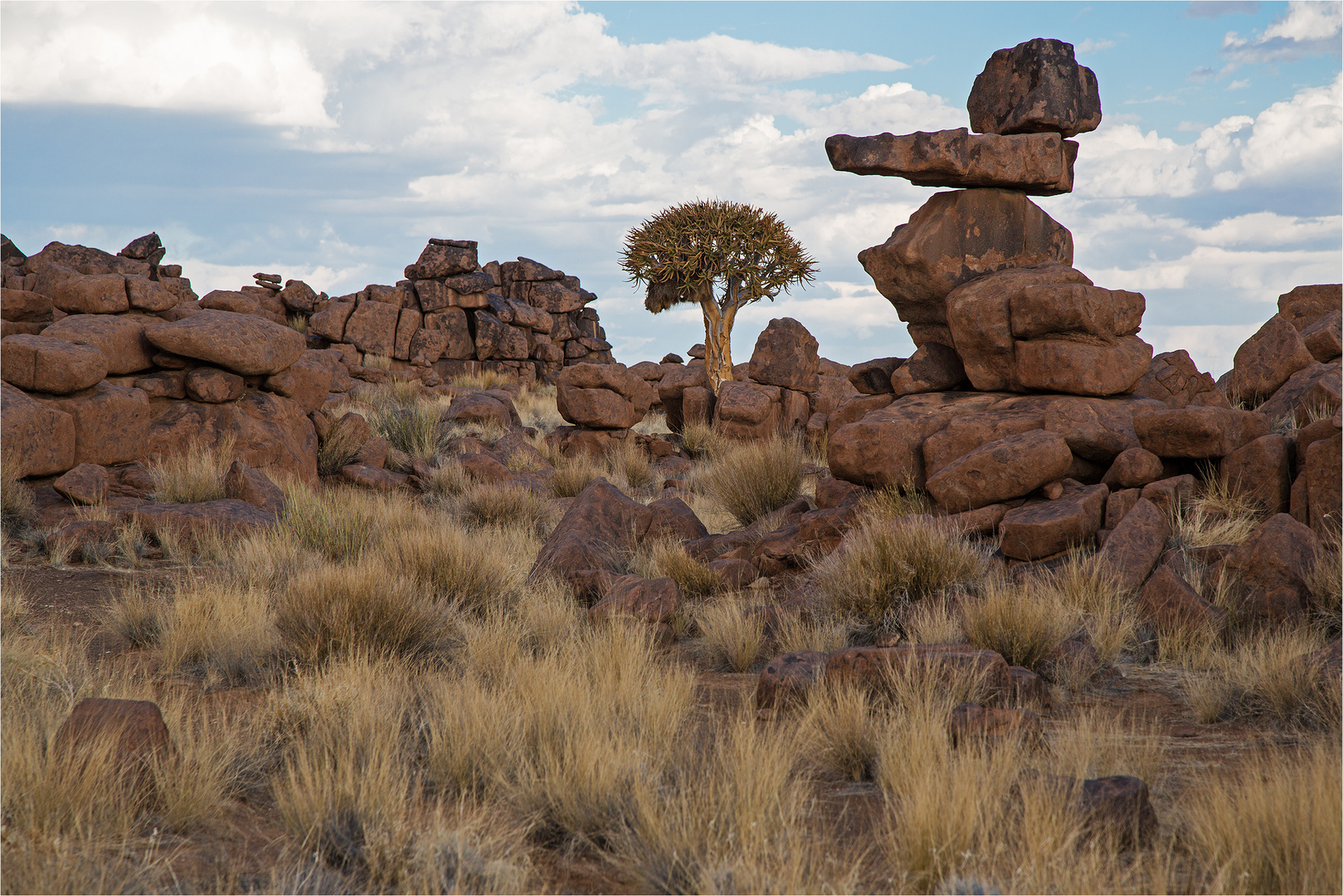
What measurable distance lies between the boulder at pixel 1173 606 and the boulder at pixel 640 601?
327 centimetres

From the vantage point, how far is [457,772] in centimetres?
→ 410

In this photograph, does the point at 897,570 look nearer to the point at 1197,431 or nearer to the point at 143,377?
the point at 1197,431

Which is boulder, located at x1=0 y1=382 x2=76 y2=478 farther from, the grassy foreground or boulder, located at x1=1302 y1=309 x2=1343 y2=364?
boulder, located at x1=1302 y1=309 x2=1343 y2=364

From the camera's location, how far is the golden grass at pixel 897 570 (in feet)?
23.5

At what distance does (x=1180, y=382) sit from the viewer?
12.0 m

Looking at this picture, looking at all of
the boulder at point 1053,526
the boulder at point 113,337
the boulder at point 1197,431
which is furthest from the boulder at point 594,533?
the boulder at point 113,337

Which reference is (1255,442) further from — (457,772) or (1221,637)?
(457,772)

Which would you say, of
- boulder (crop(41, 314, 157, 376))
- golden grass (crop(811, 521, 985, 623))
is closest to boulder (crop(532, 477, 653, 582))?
golden grass (crop(811, 521, 985, 623))

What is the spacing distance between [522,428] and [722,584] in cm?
1143

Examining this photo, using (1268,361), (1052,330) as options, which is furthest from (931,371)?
(1268,361)

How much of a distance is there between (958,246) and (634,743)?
7226mm

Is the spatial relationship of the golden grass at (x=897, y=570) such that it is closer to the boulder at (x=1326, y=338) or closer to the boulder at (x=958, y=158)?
the boulder at (x=958, y=158)

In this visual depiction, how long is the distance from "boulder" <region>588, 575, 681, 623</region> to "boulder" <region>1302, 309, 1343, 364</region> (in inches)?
317

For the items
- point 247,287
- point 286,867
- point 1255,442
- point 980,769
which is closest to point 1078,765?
point 980,769
